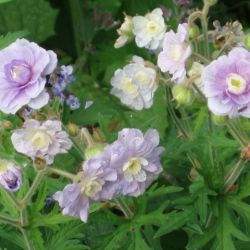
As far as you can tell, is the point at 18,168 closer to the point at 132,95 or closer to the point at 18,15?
the point at 132,95

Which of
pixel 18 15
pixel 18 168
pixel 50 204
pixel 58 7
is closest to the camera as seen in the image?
pixel 18 168

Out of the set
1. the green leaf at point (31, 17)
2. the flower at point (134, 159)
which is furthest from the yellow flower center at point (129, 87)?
the green leaf at point (31, 17)

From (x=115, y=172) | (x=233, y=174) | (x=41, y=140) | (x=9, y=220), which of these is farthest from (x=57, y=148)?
(x=233, y=174)

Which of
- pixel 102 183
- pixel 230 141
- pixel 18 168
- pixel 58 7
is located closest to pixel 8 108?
pixel 18 168

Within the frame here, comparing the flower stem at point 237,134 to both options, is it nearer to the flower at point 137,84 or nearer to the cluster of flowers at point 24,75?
the flower at point 137,84

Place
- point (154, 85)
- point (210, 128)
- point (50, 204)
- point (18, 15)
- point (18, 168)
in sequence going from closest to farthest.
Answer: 1. point (18, 168)
2. point (154, 85)
3. point (210, 128)
4. point (50, 204)
5. point (18, 15)

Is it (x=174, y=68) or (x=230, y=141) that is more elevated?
(x=174, y=68)

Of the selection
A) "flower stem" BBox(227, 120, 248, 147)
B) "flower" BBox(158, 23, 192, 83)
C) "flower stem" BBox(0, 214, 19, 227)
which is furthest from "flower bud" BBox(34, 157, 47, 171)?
"flower stem" BBox(227, 120, 248, 147)
